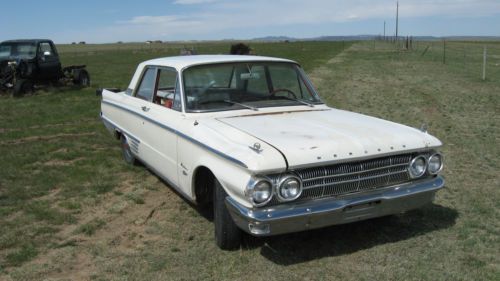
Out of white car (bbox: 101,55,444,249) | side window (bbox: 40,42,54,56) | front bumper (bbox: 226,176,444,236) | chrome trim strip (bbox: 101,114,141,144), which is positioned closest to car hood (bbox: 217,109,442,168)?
white car (bbox: 101,55,444,249)

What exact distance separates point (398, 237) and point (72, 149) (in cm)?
537

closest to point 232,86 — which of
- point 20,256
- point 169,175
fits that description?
point 169,175

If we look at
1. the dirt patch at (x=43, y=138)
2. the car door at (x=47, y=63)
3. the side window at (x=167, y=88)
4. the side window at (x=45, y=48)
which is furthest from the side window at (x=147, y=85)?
the side window at (x=45, y=48)

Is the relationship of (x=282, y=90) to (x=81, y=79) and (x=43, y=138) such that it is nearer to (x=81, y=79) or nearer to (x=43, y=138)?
(x=43, y=138)

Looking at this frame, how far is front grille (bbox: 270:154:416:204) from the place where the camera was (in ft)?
11.7

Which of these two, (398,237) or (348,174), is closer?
(348,174)

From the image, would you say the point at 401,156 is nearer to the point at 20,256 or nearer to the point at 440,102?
the point at 20,256

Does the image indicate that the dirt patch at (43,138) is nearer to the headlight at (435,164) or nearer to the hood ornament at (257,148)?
the hood ornament at (257,148)

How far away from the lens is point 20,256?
398 cm

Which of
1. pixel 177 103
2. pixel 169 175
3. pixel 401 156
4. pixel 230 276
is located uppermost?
pixel 177 103

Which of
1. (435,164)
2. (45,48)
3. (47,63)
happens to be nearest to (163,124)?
(435,164)

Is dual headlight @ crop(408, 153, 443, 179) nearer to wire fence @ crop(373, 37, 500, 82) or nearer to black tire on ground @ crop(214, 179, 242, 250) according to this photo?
black tire on ground @ crop(214, 179, 242, 250)

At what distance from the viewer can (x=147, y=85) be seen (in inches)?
224

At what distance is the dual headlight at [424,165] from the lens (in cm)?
396
